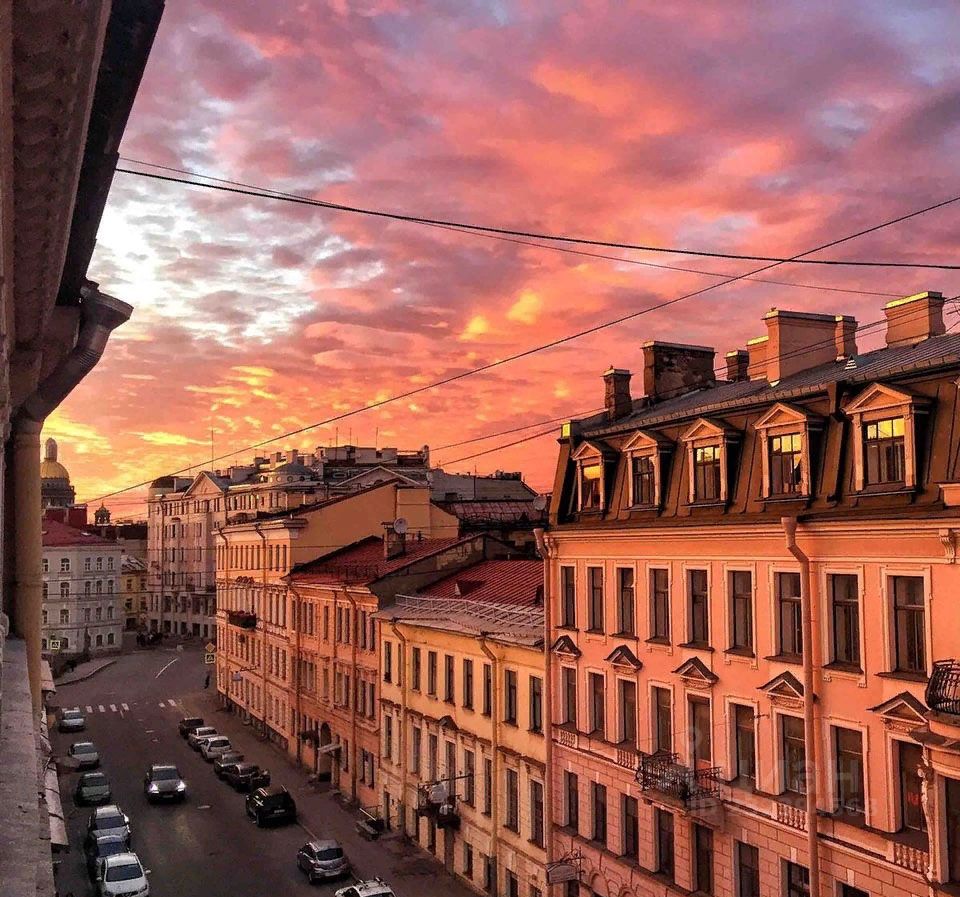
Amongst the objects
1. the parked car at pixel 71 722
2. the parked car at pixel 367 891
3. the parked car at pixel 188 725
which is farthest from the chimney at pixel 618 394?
the parked car at pixel 71 722

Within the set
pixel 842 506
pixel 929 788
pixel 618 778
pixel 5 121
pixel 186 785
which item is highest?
pixel 5 121

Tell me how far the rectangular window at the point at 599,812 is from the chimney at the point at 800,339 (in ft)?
38.4

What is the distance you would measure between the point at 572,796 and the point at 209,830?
18.6 meters

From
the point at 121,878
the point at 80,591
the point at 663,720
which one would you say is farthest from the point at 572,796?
the point at 80,591

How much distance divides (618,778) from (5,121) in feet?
78.0

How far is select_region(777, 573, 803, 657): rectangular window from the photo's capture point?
65.8 feet

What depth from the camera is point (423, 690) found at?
36.1 m

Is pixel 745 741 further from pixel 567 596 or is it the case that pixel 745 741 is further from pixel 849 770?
pixel 567 596

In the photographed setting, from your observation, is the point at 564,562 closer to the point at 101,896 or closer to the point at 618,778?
the point at 618,778

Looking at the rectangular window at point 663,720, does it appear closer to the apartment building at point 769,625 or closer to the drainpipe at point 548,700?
the apartment building at point 769,625

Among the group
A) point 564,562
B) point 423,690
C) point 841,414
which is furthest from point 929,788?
point 423,690

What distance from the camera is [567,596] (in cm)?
2816

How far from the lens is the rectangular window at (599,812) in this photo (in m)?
25.9

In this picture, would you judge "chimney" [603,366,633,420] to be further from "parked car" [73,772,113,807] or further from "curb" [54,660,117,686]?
"curb" [54,660,117,686]
